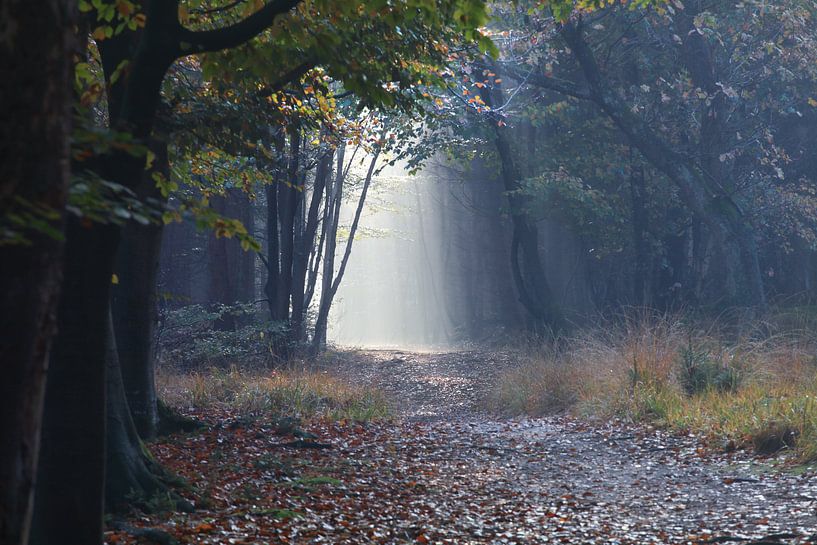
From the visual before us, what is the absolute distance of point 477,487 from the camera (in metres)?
7.94

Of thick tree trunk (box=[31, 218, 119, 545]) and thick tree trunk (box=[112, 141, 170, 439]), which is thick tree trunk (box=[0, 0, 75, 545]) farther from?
thick tree trunk (box=[112, 141, 170, 439])

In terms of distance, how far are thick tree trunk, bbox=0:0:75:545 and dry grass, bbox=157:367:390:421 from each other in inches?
336

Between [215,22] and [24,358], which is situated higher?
[215,22]

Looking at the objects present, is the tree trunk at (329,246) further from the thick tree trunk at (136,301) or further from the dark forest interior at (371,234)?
the thick tree trunk at (136,301)

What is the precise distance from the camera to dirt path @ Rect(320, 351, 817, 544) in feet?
20.3

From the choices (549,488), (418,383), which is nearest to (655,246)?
(418,383)

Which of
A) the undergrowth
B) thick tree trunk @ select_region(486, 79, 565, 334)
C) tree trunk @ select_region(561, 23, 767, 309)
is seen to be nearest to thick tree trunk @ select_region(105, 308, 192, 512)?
the undergrowth

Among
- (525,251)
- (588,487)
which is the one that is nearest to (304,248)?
(525,251)

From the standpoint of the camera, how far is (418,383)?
1820cm

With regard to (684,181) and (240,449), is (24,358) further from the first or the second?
(684,181)

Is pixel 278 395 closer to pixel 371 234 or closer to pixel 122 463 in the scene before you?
pixel 122 463

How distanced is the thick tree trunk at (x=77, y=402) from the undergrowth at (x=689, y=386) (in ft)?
20.4

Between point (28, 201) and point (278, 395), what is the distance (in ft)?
32.2

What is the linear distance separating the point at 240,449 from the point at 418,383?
32.2 ft
